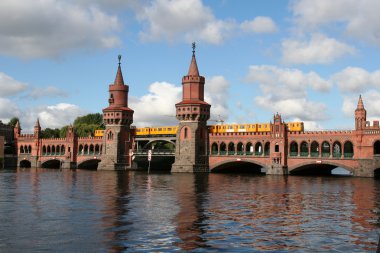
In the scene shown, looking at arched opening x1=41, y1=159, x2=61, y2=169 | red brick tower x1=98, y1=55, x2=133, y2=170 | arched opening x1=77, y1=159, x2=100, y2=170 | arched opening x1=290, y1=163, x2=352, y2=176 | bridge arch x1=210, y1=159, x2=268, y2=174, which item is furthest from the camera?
arched opening x1=41, y1=159, x2=61, y2=169

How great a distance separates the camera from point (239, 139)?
97.4m

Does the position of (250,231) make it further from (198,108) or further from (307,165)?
(198,108)

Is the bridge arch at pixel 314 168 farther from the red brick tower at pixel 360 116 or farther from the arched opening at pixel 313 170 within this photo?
the red brick tower at pixel 360 116

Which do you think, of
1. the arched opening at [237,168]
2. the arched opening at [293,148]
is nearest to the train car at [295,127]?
the arched opening at [293,148]

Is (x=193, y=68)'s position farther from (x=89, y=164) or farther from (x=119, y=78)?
(x=89, y=164)

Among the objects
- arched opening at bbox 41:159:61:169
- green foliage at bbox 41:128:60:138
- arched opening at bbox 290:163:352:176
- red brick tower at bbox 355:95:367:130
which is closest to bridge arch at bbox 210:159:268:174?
arched opening at bbox 290:163:352:176

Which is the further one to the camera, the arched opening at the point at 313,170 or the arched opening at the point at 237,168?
the arched opening at the point at 237,168

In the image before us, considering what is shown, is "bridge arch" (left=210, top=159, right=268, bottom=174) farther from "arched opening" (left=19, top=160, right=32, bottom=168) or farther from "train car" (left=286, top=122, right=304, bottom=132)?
"arched opening" (left=19, top=160, right=32, bottom=168)

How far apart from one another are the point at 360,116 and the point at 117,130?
185 feet

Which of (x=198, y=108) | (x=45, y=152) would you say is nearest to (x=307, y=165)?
(x=198, y=108)

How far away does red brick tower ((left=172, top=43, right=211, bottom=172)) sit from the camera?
3777 inches

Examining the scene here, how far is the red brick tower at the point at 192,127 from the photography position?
315 feet

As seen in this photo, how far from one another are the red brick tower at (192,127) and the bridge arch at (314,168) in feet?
62.8

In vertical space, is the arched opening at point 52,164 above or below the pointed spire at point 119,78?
below
